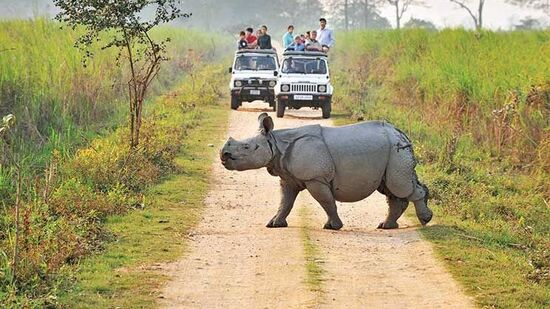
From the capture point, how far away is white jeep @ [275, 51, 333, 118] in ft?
77.5

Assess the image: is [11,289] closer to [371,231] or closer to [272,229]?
[272,229]

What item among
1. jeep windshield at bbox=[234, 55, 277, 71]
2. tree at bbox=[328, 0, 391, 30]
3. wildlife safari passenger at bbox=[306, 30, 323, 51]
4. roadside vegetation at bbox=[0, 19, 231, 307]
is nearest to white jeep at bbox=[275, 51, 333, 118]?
wildlife safari passenger at bbox=[306, 30, 323, 51]

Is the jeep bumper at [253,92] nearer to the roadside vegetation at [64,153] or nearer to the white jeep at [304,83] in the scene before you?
the roadside vegetation at [64,153]

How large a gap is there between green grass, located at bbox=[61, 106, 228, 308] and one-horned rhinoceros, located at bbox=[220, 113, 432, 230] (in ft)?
3.72

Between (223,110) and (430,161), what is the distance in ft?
32.7

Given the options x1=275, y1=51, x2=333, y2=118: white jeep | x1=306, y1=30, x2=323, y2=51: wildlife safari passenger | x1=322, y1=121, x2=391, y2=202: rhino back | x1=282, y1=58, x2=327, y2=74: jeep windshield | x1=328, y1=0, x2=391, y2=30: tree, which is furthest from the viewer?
x1=328, y1=0, x2=391, y2=30: tree

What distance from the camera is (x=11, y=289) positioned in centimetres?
782

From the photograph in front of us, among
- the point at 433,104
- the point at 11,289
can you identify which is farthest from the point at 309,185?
the point at 433,104

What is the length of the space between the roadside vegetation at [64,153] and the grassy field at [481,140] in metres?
3.55

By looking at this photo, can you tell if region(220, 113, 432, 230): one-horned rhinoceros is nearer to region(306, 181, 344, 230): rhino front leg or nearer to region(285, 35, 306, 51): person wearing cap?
region(306, 181, 344, 230): rhino front leg

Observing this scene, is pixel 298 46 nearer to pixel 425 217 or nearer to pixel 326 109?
pixel 326 109

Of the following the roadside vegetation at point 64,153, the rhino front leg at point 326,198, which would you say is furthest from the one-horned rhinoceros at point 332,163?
the roadside vegetation at point 64,153

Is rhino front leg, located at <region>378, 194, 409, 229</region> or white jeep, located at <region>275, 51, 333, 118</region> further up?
white jeep, located at <region>275, 51, 333, 118</region>

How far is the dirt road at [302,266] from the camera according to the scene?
26.9ft
